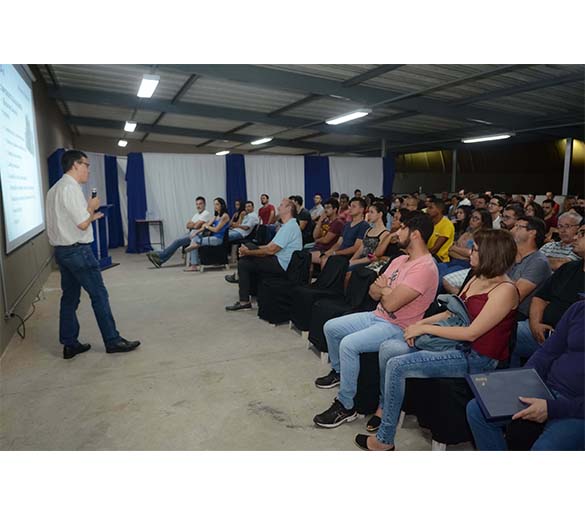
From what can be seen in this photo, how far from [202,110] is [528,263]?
7627mm

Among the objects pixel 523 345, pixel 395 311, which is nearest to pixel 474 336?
pixel 395 311

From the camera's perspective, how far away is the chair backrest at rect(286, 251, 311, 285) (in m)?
3.91

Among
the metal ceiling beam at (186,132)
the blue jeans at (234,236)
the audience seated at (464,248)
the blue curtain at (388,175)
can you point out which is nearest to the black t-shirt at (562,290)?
the audience seated at (464,248)

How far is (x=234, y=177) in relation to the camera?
9992mm

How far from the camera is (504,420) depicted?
5.30 ft

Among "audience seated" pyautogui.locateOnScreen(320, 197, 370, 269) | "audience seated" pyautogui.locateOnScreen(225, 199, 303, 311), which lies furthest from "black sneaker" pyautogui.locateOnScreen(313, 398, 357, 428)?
"audience seated" pyautogui.locateOnScreen(320, 197, 370, 269)

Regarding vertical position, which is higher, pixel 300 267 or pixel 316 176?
pixel 316 176

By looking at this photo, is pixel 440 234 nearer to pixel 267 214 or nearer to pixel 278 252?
pixel 278 252

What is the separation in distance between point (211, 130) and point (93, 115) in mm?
3145

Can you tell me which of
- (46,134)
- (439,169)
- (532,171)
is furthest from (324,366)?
(439,169)

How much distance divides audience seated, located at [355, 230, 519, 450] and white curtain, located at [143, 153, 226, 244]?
821 cm

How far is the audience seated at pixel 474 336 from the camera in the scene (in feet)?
6.09

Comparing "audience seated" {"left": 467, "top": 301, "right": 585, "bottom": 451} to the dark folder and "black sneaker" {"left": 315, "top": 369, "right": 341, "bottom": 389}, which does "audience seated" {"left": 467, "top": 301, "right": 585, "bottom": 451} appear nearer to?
the dark folder
